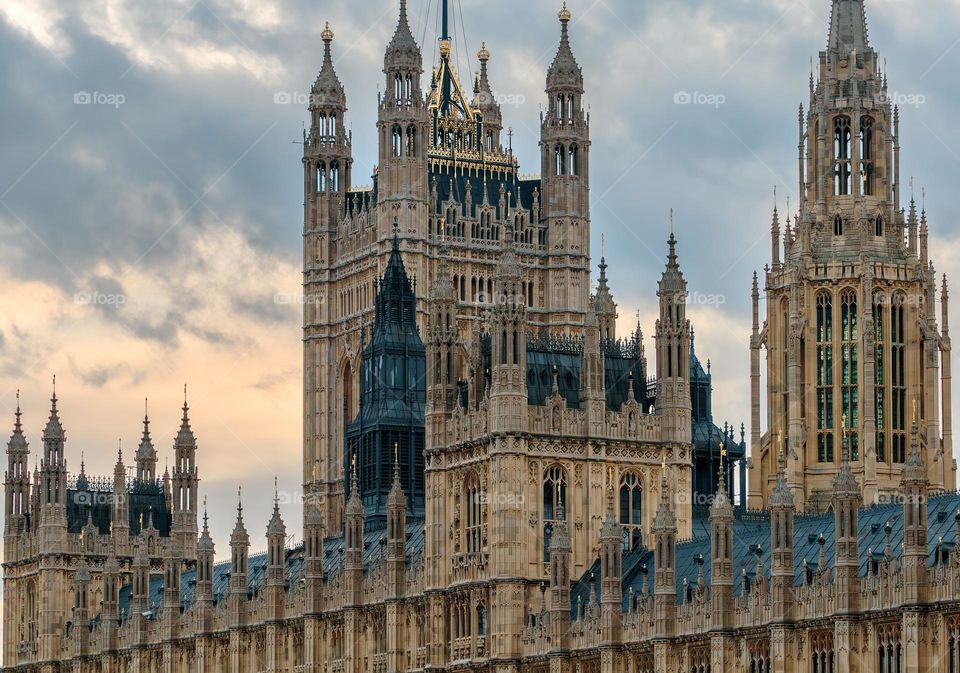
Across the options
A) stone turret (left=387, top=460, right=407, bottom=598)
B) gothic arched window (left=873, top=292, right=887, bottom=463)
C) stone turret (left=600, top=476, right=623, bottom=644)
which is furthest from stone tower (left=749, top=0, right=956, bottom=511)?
stone turret (left=600, top=476, right=623, bottom=644)

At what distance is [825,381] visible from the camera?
19562 centimetres

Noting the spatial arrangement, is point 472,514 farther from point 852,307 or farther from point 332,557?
point 852,307

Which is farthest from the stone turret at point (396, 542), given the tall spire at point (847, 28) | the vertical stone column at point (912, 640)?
the tall spire at point (847, 28)

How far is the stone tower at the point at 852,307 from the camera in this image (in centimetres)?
19338

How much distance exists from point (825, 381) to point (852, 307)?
5227 mm

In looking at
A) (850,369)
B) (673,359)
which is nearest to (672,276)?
(673,359)

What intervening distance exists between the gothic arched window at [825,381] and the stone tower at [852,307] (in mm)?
67

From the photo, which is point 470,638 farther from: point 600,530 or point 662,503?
point 662,503

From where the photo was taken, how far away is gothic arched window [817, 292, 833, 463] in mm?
195500

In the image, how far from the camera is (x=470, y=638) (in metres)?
156

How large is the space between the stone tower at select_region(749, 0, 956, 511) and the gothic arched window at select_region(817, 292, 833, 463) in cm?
7

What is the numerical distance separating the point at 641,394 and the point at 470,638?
1667cm

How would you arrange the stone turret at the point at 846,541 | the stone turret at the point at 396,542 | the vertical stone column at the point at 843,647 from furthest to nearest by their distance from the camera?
the stone turret at the point at 396,542 → the vertical stone column at the point at 843,647 → the stone turret at the point at 846,541
